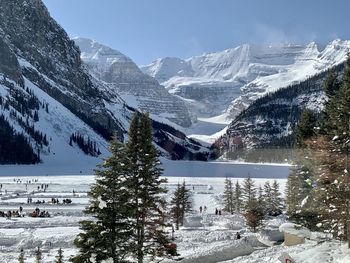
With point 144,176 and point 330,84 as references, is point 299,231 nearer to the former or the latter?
point 330,84

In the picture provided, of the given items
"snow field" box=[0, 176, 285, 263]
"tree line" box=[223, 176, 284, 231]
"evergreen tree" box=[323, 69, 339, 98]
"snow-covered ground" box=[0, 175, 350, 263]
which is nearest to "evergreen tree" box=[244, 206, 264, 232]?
"tree line" box=[223, 176, 284, 231]

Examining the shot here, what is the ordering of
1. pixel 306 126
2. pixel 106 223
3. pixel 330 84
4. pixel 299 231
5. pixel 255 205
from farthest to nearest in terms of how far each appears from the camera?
pixel 255 205, pixel 306 126, pixel 330 84, pixel 299 231, pixel 106 223

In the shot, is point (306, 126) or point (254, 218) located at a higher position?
point (306, 126)

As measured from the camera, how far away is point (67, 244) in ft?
154

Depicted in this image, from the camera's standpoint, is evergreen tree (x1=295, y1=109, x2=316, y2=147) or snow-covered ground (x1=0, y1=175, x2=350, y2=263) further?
evergreen tree (x1=295, y1=109, x2=316, y2=147)

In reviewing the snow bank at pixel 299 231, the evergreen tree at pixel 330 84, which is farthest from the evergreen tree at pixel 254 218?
the evergreen tree at pixel 330 84

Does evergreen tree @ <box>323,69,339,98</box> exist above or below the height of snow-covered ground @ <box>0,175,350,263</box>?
above

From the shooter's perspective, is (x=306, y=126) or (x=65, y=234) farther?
(x=65, y=234)

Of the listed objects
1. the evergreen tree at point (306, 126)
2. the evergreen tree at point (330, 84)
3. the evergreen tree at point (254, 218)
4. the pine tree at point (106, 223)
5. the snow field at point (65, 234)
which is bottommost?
the snow field at point (65, 234)

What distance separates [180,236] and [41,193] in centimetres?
5355

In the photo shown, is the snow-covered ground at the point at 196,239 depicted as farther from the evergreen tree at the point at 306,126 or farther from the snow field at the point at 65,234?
the evergreen tree at the point at 306,126

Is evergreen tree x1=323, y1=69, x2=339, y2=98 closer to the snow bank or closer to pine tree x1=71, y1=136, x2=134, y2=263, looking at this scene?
the snow bank


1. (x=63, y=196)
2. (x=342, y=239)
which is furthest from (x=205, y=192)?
(x=342, y=239)

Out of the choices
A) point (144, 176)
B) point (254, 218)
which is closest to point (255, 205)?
point (254, 218)
